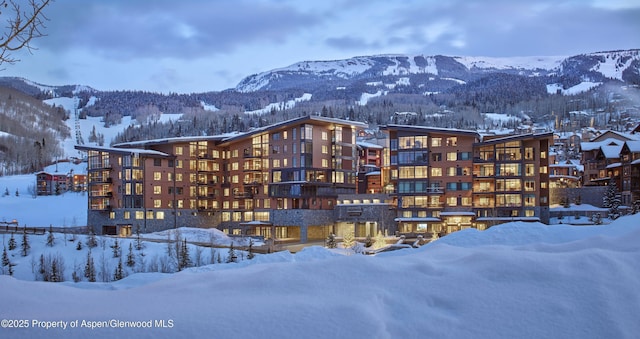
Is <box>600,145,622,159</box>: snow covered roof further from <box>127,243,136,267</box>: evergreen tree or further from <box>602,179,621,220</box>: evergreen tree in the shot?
<box>127,243,136,267</box>: evergreen tree

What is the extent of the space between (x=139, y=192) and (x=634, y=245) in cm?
6532

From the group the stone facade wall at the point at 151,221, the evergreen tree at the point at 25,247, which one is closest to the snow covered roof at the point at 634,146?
the stone facade wall at the point at 151,221

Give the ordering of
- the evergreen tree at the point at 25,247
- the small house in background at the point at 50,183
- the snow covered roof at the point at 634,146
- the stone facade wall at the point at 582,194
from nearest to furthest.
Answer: the evergreen tree at the point at 25,247, the snow covered roof at the point at 634,146, the stone facade wall at the point at 582,194, the small house in background at the point at 50,183

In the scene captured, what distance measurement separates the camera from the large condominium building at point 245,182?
6588 centimetres

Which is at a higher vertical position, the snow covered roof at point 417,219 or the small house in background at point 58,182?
the small house in background at point 58,182

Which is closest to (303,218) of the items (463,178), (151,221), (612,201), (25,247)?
(151,221)

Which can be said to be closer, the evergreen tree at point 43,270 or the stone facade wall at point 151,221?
the evergreen tree at point 43,270

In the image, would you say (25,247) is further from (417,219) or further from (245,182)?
(417,219)

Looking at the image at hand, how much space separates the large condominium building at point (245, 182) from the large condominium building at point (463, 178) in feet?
30.1

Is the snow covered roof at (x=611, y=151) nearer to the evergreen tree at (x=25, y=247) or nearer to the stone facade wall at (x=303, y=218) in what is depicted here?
the stone facade wall at (x=303, y=218)

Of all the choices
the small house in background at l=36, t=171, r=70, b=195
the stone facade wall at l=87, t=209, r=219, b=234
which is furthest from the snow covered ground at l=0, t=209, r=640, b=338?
the small house in background at l=36, t=171, r=70, b=195

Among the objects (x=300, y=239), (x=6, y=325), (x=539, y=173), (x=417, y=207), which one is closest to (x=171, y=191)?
(x=300, y=239)

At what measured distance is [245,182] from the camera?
71.4 m

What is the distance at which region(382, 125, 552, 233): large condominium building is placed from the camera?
6072 centimetres
